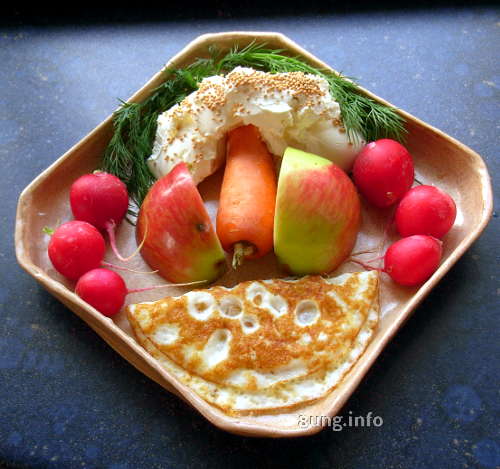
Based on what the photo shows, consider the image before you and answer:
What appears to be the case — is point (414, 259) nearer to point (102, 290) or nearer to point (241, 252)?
point (241, 252)

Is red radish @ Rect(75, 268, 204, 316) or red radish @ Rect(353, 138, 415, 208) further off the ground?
red radish @ Rect(353, 138, 415, 208)

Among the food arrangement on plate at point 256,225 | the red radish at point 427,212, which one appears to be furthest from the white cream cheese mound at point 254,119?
the red radish at point 427,212

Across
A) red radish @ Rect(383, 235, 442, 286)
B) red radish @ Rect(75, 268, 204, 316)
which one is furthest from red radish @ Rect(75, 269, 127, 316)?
red radish @ Rect(383, 235, 442, 286)

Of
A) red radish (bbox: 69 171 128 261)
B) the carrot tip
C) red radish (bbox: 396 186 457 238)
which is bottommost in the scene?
the carrot tip

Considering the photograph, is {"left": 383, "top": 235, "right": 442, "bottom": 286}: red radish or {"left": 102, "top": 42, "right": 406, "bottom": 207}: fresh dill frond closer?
{"left": 383, "top": 235, "right": 442, "bottom": 286}: red radish

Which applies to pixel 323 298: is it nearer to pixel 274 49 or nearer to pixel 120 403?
pixel 120 403

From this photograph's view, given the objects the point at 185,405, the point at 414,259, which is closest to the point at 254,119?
the point at 414,259

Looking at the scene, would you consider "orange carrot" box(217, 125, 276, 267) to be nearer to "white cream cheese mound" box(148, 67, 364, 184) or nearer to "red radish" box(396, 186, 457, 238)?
"white cream cheese mound" box(148, 67, 364, 184)
